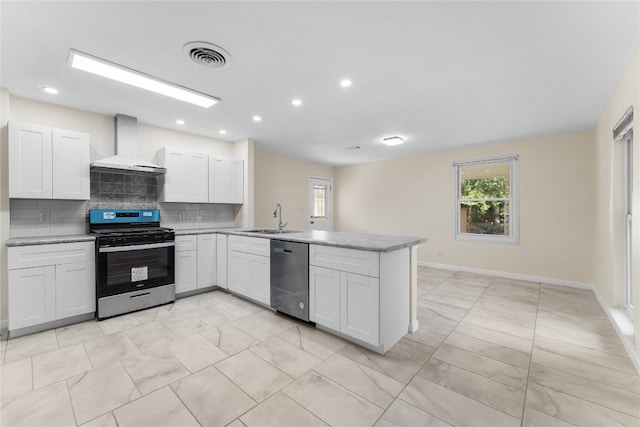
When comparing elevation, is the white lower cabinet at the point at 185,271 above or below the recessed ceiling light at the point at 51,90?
below

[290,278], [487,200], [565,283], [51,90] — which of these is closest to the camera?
[51,90]

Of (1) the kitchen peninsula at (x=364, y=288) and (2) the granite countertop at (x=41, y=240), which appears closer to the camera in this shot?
(1) the kitchen peninsula at (x=364, y=288)

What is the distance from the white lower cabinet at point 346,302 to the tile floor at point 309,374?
0.17 metres

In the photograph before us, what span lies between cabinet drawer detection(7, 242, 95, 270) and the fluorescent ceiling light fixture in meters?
1.76

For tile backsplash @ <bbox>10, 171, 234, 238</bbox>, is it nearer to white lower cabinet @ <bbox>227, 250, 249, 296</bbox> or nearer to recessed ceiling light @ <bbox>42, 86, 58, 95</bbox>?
recessed ceiling light @ <bbox>42, 86, 58, 95</bbox>

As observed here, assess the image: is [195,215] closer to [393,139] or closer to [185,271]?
[185,271]

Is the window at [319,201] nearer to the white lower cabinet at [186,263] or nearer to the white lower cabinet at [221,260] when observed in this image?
the white lower cabinet at [221,260]

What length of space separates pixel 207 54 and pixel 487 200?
5.25 m

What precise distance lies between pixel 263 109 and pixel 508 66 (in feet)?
8.40

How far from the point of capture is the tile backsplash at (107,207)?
306cm

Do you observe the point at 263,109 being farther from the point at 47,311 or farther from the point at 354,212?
the point at 354,212

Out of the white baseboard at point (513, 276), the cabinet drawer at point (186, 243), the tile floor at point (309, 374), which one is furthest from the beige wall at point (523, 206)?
the cabinet drawer at point (186, 243)

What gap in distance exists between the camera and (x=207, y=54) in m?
2.20

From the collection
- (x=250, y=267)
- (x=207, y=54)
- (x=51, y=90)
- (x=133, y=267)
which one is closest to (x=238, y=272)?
(x=250, y=267)
